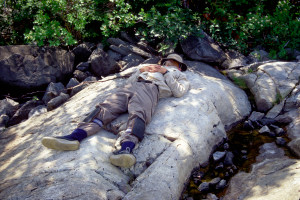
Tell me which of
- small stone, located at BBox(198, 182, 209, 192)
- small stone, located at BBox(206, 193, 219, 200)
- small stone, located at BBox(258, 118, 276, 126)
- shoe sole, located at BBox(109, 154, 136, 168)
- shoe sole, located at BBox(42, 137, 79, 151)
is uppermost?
shoe sole, located at BBox(42, 137, 79, 151)

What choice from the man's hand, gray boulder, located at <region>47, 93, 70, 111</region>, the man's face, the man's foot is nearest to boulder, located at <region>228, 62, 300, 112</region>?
the man's face

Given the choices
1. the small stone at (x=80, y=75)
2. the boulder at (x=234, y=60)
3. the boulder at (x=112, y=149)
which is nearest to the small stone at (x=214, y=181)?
the boulder at (x=112, y=149)

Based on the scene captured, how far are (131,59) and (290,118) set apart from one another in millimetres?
4244

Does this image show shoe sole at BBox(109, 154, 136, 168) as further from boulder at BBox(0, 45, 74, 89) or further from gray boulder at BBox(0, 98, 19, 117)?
boulder at BBox(0, 45, 74, 89)

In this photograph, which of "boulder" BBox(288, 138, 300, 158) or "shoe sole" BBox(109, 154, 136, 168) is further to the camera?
"boulder" BBox(288, 138, 300, 158)

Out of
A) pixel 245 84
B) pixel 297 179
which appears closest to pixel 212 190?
pixel 297 179

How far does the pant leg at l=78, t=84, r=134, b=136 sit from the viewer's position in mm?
3523

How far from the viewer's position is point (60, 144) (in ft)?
10.1

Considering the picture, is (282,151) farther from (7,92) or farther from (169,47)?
(7,92)

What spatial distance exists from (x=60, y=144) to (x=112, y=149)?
700 millimetres

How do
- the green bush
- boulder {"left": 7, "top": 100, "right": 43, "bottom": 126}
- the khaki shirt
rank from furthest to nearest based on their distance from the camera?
the green bush
boulder {"left": 7, "top": 100, "right": 43, "bottom": 126}
the khaki shirt

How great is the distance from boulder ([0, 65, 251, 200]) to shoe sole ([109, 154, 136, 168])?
3.3 inches

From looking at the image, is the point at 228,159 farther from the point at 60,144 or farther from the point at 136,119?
the point at 60,144

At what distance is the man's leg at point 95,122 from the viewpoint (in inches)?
122
